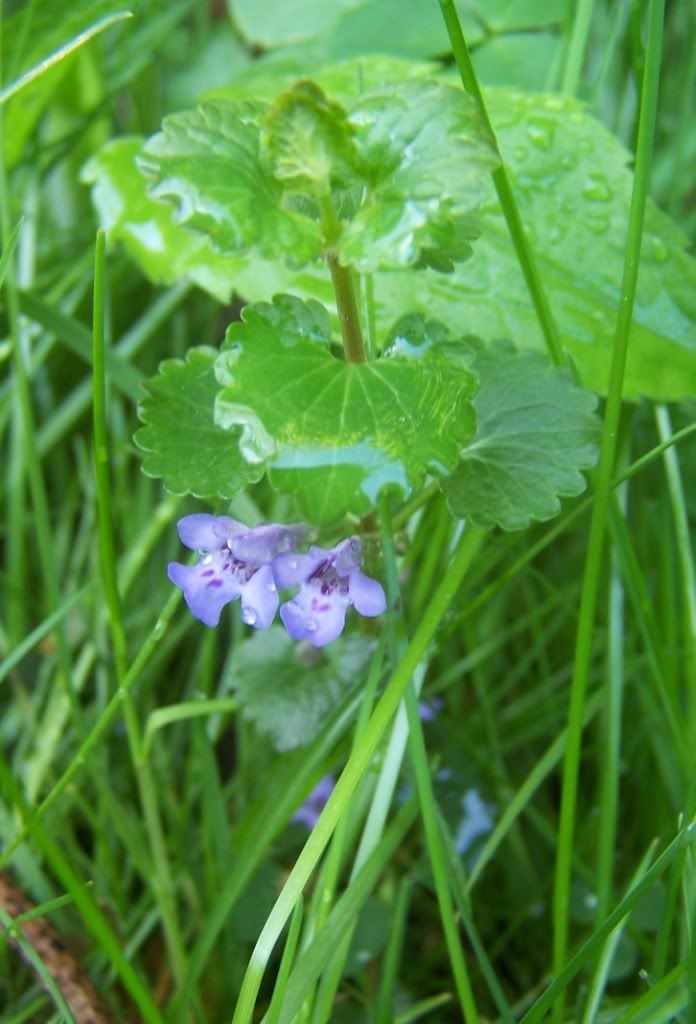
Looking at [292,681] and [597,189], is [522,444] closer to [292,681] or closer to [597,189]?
[292,681]

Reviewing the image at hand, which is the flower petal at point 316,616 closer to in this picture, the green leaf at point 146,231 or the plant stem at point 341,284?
the plant stem at point 341,284

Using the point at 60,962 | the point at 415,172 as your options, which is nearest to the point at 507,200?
the point at 415,172

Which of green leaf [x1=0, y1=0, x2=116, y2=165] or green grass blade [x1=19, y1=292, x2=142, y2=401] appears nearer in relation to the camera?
green grass blade [x1=19, y1=292, x2=142, y2=401]

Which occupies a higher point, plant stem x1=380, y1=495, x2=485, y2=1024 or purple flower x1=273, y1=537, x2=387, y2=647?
purple flower x1=273, y1=537, x2=387, y2=647

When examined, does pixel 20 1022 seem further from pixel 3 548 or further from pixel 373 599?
pixel 3 548

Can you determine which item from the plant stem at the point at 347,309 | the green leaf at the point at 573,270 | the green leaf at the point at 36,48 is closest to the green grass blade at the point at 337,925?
the plant stem at the point at 347,309

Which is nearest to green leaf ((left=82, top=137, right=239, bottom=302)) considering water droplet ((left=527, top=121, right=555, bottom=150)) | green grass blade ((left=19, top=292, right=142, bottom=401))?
green grass blade ((left=19, top=292, right=142, bottom=401))

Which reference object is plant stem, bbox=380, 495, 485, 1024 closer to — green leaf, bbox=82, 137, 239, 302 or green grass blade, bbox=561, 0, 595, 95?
green leaf, bbox=82, 137, 239, 302
